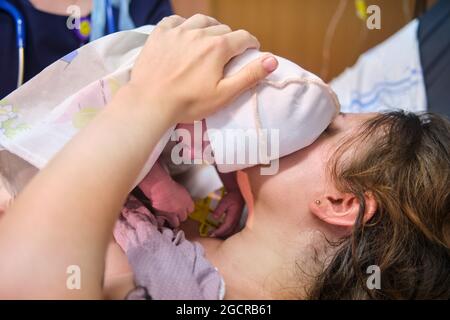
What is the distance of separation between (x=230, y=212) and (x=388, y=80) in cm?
85

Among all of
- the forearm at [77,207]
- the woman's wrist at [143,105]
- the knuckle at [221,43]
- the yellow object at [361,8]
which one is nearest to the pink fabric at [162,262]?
the forearm at [77,207]

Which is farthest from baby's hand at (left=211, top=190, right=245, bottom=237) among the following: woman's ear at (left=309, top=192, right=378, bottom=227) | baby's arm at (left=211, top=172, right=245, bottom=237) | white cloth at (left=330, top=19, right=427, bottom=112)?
white cloth at (left=330, top=19, right=427, bottom=112)

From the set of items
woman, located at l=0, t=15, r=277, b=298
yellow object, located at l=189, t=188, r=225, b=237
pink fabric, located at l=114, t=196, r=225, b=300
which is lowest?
yellow object, located at l=189, t=188, r=225, b=237

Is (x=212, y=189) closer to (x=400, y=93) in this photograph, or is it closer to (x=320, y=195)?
(x=320, y=195)

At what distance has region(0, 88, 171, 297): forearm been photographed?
567mm

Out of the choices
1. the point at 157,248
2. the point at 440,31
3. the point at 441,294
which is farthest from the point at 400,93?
the point at 157,248

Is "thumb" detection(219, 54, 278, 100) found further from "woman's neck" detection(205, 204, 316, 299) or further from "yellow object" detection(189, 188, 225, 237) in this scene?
"yellow object" detection(189, 188, 225, 237)

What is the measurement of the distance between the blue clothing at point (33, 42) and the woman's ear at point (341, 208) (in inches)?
26.6

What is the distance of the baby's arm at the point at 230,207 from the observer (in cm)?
→ 103

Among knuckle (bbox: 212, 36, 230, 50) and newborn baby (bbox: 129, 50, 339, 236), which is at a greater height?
knuckle (bbox: 212, 36, 230, 50)

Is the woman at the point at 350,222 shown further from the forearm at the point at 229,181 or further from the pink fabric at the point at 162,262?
the forearm at the point at 229,181

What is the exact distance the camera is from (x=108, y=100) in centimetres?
84

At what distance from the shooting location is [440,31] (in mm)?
1603

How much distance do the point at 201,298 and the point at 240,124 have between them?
0.92 ft
